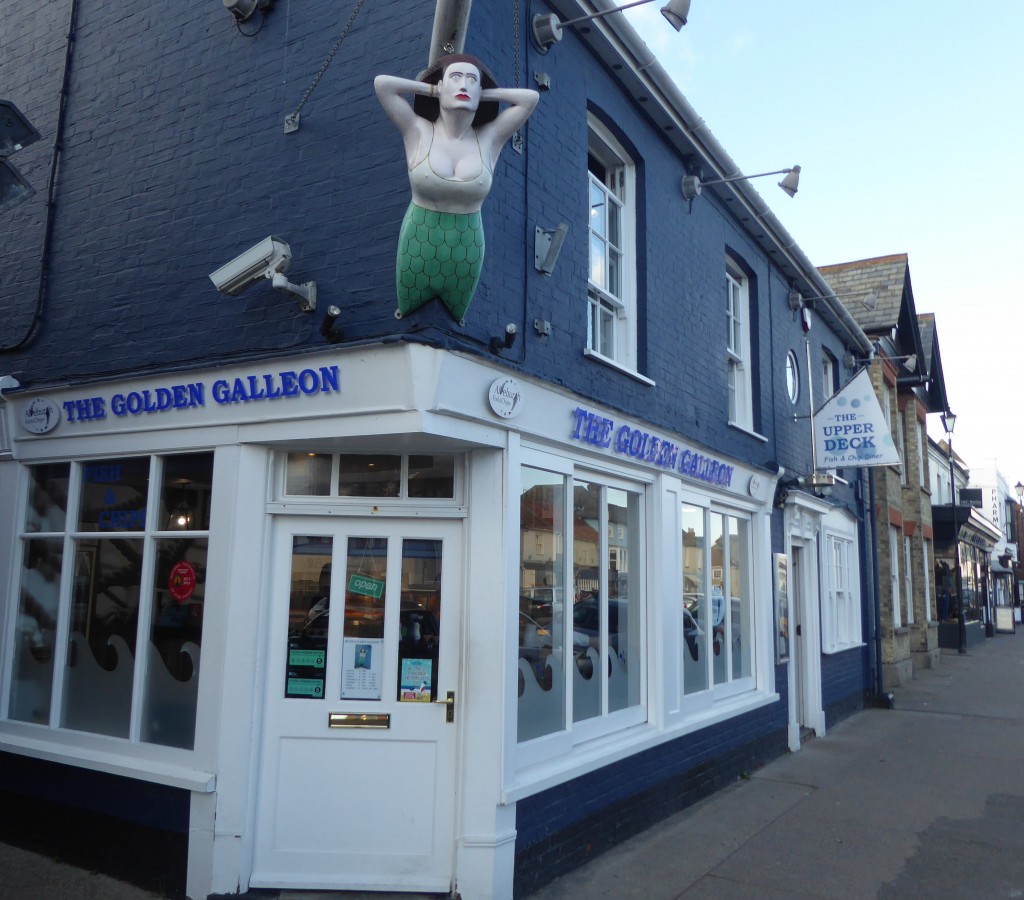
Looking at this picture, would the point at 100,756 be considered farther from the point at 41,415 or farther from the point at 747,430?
the point at 747,430

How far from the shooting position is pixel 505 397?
5.70 meters

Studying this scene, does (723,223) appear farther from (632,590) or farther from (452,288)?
(452,288)

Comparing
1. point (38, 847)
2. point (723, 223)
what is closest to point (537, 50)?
point (723, 223)

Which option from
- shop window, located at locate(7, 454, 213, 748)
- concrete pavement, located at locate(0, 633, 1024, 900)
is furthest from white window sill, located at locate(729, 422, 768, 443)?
shop window, located at locate(7, 454, 213, 748)

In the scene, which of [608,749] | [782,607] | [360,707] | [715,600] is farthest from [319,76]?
[782,607]

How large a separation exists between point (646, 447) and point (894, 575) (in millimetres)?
12495

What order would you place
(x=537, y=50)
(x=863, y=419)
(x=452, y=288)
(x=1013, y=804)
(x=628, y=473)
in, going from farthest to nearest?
(x=863, y=419)
(x=1013, y=804)
(x=628, y=473)
(x=537, y=50)
(x=452, y=288)

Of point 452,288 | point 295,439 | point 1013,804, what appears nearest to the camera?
point 452,288

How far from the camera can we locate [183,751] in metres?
5.64

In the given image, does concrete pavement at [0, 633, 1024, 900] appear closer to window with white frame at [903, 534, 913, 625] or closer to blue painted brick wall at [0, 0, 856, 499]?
blue painted brick wall at [0, 0, 856, 499]

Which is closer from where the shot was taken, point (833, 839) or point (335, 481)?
point (335, 481)

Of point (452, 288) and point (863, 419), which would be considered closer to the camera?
point (452, 288)

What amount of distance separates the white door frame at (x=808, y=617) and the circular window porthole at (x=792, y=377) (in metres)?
1.47

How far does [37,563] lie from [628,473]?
187 inches
